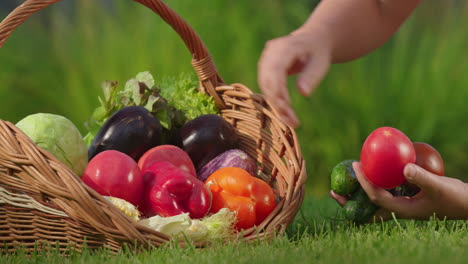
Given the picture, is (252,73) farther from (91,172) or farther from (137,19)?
(91,172)

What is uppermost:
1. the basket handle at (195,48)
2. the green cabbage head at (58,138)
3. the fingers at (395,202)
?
A: the basket handle at (195,48)

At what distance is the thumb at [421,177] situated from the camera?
2395mm

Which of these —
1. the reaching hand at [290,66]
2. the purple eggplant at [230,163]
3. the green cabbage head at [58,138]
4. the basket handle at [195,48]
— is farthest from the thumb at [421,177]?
the green cabbage head at [58,138]

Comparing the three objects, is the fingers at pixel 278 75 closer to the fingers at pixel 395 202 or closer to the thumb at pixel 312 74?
the thumb at pixel 312 74

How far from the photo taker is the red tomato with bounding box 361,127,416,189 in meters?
2.46

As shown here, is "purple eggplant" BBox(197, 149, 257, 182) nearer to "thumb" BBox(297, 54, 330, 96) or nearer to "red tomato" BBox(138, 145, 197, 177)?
"red tomato" BBox(138, 145, 197, 177)

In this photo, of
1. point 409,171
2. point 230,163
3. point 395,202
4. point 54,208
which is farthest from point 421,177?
point 54,208

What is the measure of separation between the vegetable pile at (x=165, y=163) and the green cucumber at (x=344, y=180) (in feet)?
1.17

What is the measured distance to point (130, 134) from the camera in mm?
2756

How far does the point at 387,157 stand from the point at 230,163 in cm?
74

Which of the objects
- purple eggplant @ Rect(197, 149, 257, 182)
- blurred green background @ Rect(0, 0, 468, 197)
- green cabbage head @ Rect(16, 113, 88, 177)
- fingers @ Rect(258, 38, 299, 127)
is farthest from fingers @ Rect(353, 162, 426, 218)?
blurred green background @ Rect(0, 0, 468, 197)

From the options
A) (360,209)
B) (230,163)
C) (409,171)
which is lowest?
(360,209)

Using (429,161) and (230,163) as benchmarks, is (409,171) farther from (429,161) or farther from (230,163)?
(230,163)

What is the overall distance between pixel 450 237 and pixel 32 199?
4.72 feet
